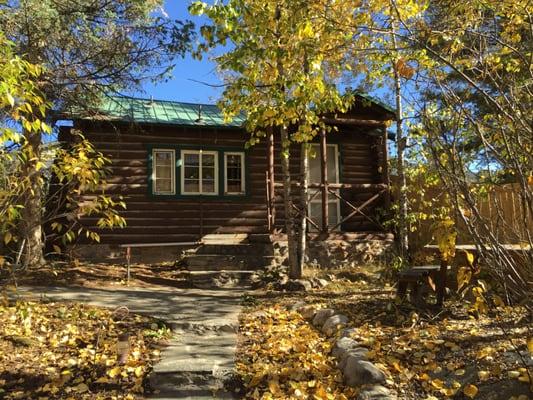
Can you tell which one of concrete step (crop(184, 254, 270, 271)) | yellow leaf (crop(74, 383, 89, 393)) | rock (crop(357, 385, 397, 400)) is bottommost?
yellow leaf (crop(74, 383, 89, 393))

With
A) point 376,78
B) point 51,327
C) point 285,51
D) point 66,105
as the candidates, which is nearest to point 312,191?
point 376,78

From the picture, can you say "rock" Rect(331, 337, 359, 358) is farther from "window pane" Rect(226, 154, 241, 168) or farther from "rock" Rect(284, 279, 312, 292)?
"window pane" Rect(226, 154, 241, 168)

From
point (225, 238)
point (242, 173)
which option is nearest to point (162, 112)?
point (242, 173)

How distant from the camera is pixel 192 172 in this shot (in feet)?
46.6

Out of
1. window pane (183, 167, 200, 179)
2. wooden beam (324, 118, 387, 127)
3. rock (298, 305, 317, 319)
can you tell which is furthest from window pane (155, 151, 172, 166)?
rock (298, 305, 317, 319)

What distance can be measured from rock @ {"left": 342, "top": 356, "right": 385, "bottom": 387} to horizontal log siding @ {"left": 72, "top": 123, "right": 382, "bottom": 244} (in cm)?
947

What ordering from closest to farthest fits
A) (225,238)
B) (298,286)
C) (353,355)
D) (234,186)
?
1. (353,355)
2. (298,286)
3. (225,238)
4. (234,186)

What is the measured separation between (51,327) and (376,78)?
8086 millimetres

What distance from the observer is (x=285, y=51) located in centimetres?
663

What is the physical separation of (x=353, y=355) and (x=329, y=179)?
1085cm

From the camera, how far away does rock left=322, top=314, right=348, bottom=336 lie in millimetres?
6172

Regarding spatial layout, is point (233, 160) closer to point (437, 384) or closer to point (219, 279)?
point (219, 279)

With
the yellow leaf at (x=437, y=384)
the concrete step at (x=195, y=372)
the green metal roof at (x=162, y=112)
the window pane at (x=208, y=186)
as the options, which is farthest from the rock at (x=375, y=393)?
the window pane at (x=208, y=186)

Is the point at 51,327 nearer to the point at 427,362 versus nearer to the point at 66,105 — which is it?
the point at 427,362
